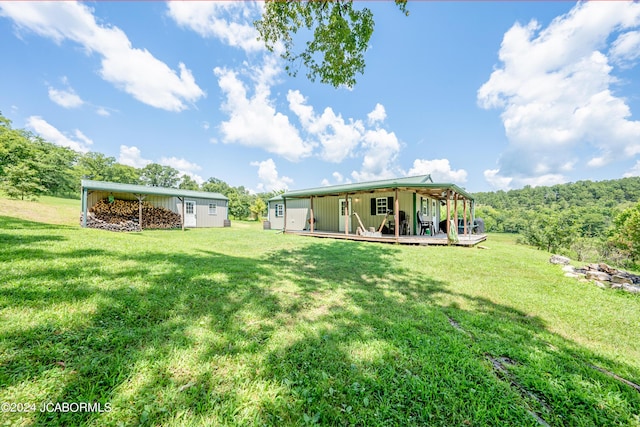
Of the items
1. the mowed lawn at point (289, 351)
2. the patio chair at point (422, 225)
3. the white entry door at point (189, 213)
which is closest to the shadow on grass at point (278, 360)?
the mowed lawn at point (289, 351)

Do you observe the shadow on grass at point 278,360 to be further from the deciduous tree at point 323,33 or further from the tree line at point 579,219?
the tree line at point 579,219

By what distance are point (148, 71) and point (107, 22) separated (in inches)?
113

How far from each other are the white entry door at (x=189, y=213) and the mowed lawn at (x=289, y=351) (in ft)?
47.5

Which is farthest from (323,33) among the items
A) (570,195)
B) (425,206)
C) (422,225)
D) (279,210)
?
(570,195)

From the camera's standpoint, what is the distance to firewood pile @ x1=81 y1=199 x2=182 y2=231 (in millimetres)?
13203

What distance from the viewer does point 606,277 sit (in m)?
5.45

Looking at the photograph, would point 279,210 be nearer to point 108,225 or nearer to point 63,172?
point 108,225

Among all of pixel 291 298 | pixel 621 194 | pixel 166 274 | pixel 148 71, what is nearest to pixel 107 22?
pixel 148 71

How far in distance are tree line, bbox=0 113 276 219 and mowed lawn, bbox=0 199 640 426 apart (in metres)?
13.4

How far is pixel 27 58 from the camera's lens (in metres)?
11.3

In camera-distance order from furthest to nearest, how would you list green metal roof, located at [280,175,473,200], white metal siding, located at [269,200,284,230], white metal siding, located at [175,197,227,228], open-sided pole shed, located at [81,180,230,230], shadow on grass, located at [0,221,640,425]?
white metal siding, located at [269,200,284,230] < white metal siding, located at [175,197,227,228] < open-sided pole shed, located at [81,180,230,230] < green metal roof, located at [280,175,473,200] < shadow on grass, located at [0,221,640,425]

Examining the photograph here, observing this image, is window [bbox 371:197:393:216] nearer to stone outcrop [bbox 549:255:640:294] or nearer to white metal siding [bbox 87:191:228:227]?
stone outcrop [bbox 549:255:640:294]

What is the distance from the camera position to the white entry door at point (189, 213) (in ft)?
59.5

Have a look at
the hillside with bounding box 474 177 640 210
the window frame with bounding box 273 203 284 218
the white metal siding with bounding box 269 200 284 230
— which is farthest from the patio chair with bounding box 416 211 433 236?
the hillside with bounding box 474 177 640 210
